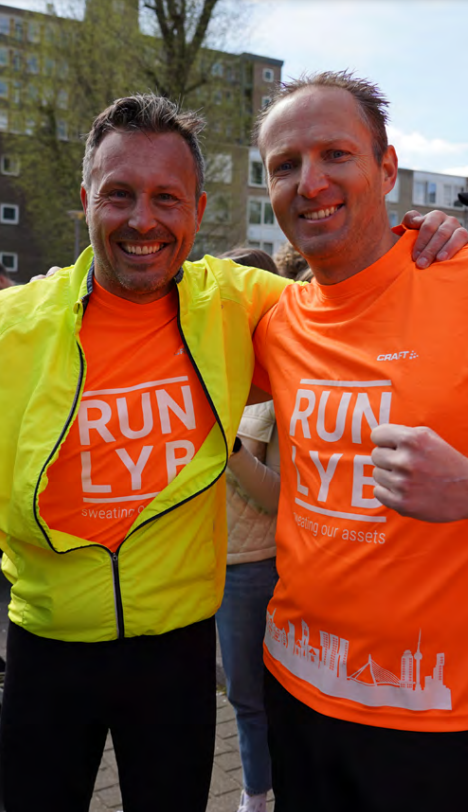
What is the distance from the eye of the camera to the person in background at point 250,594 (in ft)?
9.04

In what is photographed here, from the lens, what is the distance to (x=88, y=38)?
64.3 feet

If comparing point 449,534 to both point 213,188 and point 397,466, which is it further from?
point 213,188

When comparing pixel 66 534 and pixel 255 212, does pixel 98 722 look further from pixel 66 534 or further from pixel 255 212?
pixel 255 212

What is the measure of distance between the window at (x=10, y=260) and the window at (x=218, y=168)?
16.3 metres

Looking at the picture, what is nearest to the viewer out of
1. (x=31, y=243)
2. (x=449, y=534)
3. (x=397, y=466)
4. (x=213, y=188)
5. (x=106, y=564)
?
(x=397, y=466)

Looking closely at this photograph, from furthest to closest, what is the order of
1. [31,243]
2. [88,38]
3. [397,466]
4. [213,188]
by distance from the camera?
1. [31,243]
2. [213,188]
3. [88,38]
4. [397,466]

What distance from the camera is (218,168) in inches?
816

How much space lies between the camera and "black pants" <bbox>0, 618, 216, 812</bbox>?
81.2 inches

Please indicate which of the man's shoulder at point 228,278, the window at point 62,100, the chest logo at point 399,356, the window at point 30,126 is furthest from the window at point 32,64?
the chest logo at point 399,356

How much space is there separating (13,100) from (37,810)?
913 inches

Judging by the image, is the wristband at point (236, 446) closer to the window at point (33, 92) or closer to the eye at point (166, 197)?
the eye at point (166, 197)

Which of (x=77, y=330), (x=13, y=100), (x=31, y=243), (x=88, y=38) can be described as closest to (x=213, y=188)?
(x=88, y=38)

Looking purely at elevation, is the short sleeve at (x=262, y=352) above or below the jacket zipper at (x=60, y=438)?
above

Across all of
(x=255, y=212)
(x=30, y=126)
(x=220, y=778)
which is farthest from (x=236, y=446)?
(x=255, y=212)
